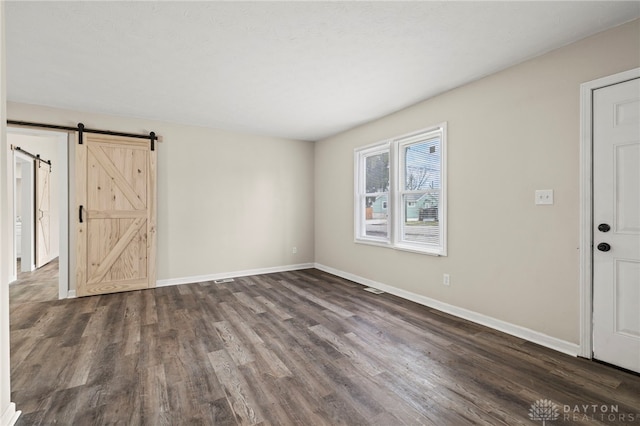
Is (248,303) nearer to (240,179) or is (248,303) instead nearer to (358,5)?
(240,179)

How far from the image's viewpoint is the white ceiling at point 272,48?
202 centimetres

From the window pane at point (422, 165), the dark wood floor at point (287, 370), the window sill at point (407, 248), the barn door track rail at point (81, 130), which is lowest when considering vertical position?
the dark wood floor at point (287, 370)

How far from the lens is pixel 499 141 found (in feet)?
9.54

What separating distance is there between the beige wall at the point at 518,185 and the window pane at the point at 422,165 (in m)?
0.27

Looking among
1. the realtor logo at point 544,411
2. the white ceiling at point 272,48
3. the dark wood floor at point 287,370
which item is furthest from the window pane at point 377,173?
the realtor logo at point 544,411

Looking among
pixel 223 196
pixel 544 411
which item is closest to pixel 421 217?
pixel 544 411

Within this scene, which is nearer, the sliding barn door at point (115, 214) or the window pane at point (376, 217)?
the sliding barn door at point (115, 214)

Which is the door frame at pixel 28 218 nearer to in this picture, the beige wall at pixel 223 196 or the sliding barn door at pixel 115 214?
the beige wall at pixel 223 196

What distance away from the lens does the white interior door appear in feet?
6.93

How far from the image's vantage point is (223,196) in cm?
509

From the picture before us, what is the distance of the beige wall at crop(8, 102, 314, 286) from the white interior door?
14.6 feet

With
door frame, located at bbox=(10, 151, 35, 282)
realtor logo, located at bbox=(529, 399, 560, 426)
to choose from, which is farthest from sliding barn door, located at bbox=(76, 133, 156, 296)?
realtor logo, located at bbox=(529, 399, 560, 426)

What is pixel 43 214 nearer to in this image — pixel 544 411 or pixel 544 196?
pixel 544 411
